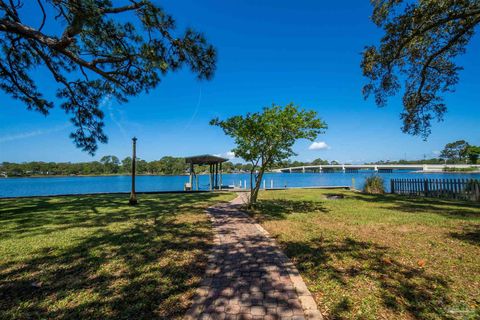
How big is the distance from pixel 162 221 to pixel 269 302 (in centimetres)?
534

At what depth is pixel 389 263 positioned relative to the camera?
3775 millimetres

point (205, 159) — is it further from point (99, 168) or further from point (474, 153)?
point (99, 168)

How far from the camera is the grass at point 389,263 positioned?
259cm

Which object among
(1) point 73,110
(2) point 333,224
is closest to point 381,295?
(2) point 333,224

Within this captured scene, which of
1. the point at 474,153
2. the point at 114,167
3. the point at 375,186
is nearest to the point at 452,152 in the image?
the point at 474,153

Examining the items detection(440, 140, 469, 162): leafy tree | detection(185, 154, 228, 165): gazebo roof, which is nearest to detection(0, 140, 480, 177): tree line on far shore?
detection(440, 140, 469, 162): leafy tree

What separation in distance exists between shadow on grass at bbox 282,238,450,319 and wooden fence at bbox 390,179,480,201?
11.0 meters

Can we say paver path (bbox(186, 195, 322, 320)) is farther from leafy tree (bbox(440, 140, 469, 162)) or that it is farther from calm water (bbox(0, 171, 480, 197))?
leafy tree (bbox(440, 140, 469, 162))

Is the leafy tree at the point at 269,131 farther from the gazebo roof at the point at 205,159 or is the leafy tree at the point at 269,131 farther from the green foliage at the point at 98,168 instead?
the green foliage at the point at 98,168

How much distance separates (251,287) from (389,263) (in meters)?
2.54

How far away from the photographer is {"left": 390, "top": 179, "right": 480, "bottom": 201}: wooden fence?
11086mm

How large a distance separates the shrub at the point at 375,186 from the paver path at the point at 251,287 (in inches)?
555

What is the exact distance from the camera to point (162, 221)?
7.17m

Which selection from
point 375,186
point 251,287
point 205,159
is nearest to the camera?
point 251,287
